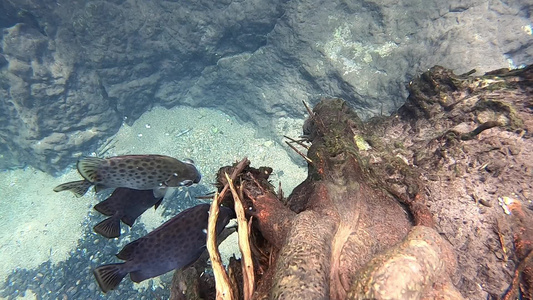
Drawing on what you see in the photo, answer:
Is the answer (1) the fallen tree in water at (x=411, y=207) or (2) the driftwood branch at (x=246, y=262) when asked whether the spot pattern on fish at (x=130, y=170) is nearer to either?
(1) the fallen tree in water at (x=411, y=207)

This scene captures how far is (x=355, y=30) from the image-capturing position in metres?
8.62

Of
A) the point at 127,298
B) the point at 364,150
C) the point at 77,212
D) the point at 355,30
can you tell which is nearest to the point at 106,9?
the point at 77,212

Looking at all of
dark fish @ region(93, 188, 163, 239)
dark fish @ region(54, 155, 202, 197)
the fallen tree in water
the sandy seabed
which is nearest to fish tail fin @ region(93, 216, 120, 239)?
dark fish @ region(93, 188, 163, 239)

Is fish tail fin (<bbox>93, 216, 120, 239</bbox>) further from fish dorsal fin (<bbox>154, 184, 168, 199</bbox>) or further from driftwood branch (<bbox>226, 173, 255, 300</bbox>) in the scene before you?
driftwood branch (<bbox>226, 173, 255, 300</bbox>)

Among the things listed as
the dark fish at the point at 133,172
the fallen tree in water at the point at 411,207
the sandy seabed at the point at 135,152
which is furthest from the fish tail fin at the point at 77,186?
the sandy seabed at the point at 135,152

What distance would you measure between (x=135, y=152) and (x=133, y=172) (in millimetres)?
9425

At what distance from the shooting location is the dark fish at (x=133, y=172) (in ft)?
9.48

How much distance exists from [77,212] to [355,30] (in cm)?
1130

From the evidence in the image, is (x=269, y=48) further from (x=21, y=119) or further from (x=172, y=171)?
(x=21, y=119)

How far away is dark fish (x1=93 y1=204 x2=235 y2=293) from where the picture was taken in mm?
2282

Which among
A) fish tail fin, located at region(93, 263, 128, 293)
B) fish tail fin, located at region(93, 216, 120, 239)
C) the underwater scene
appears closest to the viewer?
the underwater scene

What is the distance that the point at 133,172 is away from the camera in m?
2.92

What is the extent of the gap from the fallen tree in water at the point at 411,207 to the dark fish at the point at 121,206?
1149 mm

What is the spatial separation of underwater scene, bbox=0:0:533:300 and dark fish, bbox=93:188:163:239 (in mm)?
20
